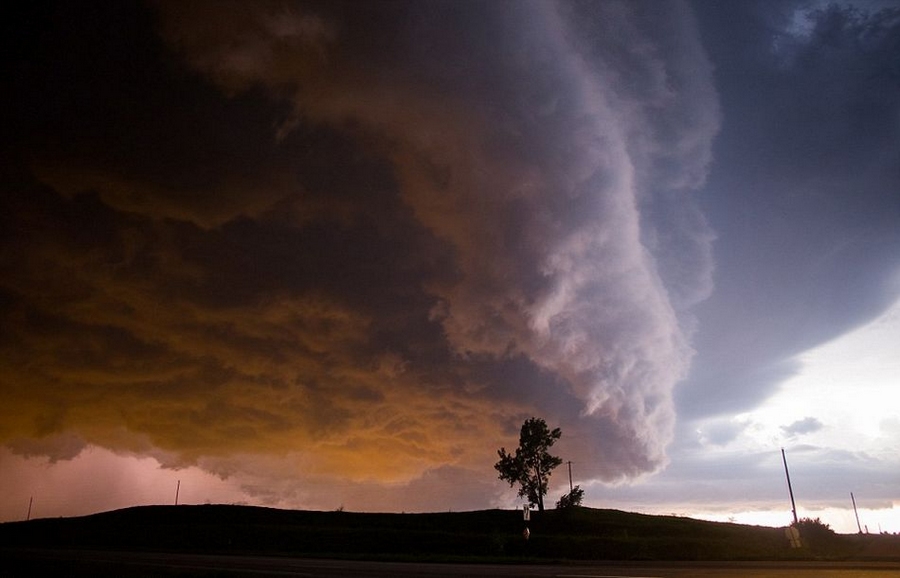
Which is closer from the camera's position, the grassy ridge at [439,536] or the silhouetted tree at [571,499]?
the grassy ridge at [439,536]

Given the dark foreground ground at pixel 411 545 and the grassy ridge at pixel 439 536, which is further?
the grassy ridge at pixel 439 536

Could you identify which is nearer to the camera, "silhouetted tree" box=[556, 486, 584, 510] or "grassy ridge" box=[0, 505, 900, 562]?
"grassy ridge" box=[0, 505, 900, 562]

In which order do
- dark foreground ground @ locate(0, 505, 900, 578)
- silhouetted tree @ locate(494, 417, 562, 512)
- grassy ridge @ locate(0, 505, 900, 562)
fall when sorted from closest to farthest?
dark foreground ground @ locate(0, 505, 900, 578)
grassy ridge @ locate(0, 505, 900, 562)
silhouetted tree @ locate(494, 417, 562, 512)

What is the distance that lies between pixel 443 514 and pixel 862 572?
7189cm

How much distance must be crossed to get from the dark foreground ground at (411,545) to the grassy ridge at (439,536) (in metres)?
0.15

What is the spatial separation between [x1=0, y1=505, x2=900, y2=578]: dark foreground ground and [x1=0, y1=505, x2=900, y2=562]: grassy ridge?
0.48 feet

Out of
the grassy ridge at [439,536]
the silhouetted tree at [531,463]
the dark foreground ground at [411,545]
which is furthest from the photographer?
the silhouetted tree at [531,463]

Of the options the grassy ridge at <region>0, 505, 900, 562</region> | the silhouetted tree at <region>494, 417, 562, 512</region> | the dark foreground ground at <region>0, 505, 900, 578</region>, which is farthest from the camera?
the silhouetted tree at <region>494, 417, 562, 512</region>

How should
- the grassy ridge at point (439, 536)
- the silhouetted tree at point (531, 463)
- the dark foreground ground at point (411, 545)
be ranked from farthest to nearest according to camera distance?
the silhouetted tree at point (531, 463)
the grassy ridge at point (439, 536)
the dark foreground ground at point (411, 545)

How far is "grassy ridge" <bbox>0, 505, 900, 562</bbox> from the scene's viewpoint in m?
42.5

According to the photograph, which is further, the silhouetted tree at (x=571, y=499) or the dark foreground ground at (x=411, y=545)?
the silhouetted tree at (x=571, y=499)

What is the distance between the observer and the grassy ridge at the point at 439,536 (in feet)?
140

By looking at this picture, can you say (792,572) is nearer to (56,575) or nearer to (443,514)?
(56,575)

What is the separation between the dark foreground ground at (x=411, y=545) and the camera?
2492 cm
